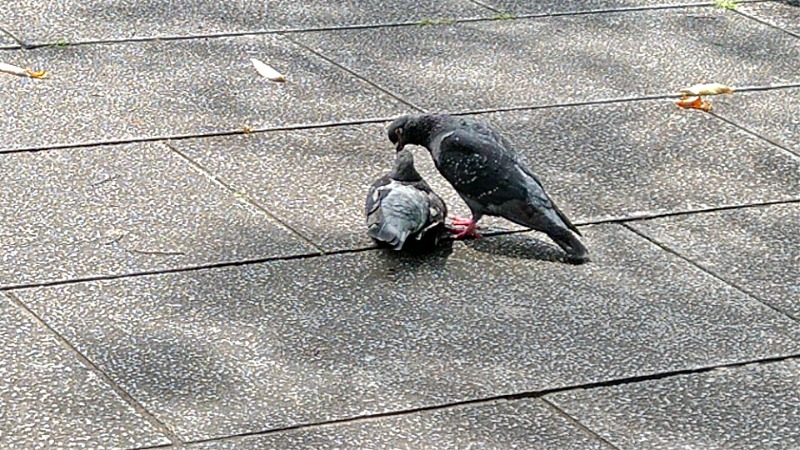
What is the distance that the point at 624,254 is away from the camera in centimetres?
613

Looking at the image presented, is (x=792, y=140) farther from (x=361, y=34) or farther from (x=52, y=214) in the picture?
(x=52, y=214)

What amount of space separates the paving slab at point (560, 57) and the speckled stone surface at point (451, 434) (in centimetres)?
283

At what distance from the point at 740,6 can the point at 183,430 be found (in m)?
5.93

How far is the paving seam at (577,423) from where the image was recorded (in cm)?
475

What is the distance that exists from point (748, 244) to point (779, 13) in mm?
3590

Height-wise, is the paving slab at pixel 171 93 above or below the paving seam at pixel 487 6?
below

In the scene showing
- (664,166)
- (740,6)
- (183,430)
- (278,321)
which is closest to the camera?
(183,430)

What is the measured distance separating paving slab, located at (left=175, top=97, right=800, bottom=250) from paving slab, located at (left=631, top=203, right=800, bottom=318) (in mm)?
131

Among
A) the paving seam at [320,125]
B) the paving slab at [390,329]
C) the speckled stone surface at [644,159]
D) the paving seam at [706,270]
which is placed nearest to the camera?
the paving slab at [390,329]

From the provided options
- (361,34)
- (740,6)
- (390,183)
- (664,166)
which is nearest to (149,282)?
(390,183)

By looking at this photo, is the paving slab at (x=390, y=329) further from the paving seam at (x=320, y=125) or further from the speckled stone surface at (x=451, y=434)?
the paving seam at (x=320, y=125)

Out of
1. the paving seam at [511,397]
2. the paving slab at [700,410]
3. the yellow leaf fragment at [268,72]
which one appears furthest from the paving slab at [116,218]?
the paving slab at [700,410]

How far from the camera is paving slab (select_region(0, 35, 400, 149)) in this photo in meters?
7.04

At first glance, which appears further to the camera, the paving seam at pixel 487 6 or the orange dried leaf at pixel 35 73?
the paving seam at pixel 487 6
